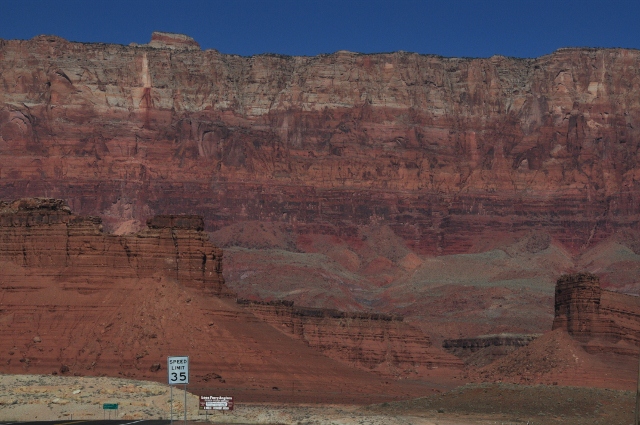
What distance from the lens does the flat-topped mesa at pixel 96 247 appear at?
93.8 m

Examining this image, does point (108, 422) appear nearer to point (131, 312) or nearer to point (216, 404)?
point (216, 404)

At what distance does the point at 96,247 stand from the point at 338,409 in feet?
59.5

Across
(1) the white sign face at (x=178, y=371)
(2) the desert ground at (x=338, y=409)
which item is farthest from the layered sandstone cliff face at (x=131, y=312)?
(1) the white sign face at (x=178, y=371)

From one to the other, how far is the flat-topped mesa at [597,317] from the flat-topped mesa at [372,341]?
145 ft

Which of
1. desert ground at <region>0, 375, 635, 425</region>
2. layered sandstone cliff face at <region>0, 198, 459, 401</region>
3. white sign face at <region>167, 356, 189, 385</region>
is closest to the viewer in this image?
white sign face at <region>167, 356, 189, 385</region>

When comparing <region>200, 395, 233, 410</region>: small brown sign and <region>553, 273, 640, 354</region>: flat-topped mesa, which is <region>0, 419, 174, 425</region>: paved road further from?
<region>553, 273, 640, 354</region>: flat-topped mesa

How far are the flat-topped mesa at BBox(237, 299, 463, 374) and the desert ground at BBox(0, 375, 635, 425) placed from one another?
56673 mm

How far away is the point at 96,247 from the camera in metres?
93.8

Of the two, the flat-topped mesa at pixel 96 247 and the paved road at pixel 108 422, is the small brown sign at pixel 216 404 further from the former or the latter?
the flat-topped mesa at pixel 96 247

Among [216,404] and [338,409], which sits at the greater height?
[216,404]

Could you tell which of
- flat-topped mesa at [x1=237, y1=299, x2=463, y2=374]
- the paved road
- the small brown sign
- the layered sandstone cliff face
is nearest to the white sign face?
the paved road

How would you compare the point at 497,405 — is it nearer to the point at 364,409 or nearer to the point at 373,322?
the point at 364,409

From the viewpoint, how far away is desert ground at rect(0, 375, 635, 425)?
240ft

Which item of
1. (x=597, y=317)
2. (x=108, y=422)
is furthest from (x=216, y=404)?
(x=597, y=317)
